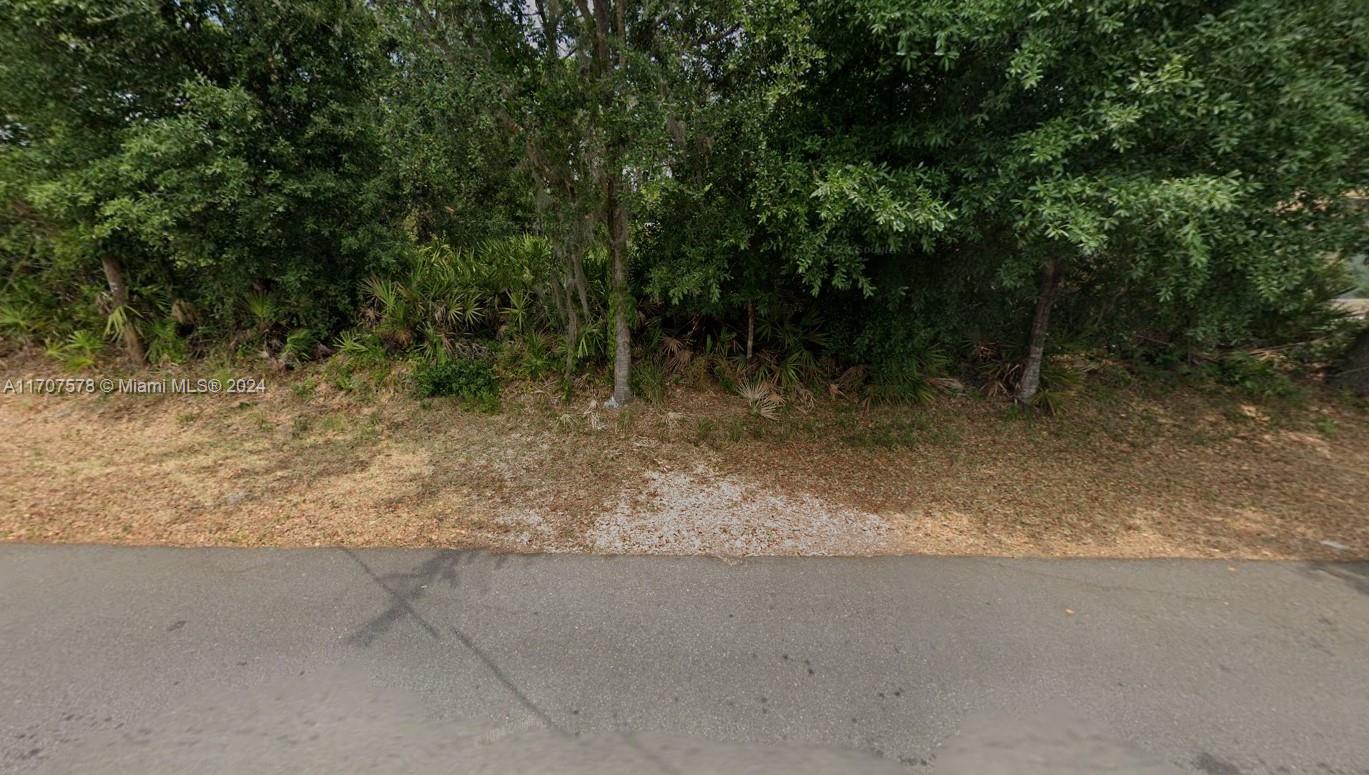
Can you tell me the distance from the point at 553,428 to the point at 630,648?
130 inches

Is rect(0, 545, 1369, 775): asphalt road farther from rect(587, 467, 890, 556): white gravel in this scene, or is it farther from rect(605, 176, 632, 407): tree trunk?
rect(605, 176, 632, 407): tree trunk

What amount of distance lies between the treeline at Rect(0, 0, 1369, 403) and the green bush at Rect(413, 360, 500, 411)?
17.8 inches

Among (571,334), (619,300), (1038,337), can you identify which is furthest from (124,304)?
(1038,337)

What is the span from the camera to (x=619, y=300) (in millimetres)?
5930

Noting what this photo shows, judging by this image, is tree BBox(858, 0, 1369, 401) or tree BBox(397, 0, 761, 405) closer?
tree BBox(858, 0, 1369, 401)

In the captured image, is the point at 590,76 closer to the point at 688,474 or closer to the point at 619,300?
the point at 619,300

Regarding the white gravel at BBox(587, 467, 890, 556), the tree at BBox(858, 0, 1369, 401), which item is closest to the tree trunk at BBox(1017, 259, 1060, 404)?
the tree at BBox(858, 0, 1369, 401)

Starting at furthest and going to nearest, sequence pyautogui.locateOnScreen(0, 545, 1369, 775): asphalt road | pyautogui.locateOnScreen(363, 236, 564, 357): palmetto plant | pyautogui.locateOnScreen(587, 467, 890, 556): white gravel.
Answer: pyautogui.locateOnScreen(363, 236, 564, 357): palmetto plant → pyautogui.locateOnScreen(587, 467, 890, 556): white gravel → pyautogui.locateOnScreen(0, 545, 1369, 775): asphalt road

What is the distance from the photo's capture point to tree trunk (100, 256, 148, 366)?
262 inches

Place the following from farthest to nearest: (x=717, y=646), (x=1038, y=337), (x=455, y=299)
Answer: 1. (x=455, y=299)
2. (x=1038, y=337)
3. (x=717, y=646)

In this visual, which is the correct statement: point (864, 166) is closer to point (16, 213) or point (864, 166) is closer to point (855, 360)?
point (855, 360)

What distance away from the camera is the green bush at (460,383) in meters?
6.32

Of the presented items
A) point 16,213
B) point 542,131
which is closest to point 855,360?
point 542,131

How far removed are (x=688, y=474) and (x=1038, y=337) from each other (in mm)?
4220
